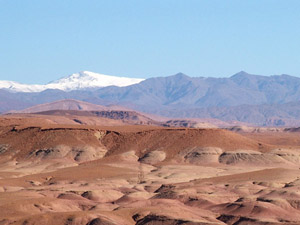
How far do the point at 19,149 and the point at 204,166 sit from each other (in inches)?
1692

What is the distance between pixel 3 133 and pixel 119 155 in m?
34.8

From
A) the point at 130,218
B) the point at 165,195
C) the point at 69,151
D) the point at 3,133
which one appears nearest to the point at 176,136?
the point at 69,151

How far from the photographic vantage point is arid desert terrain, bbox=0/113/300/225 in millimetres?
97875

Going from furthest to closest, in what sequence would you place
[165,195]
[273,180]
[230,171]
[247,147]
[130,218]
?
[247,147] → [230,171] → [273,180] → [165,195] → [130,218]

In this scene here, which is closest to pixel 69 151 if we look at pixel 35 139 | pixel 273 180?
pixel 35 139

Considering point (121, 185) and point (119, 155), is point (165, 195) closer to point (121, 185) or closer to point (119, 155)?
point (121, 185)

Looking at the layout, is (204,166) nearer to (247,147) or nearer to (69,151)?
(247,147)

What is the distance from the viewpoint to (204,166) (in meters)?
161

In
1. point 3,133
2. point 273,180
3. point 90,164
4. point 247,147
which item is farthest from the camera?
point 3,133

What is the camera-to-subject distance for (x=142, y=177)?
144 m

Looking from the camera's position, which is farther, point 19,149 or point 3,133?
point 3,133

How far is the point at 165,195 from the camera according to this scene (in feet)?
380

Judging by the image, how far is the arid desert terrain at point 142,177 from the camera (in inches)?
A: 3853

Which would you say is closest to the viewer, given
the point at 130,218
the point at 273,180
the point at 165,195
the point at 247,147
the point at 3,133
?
the point at 130,218
